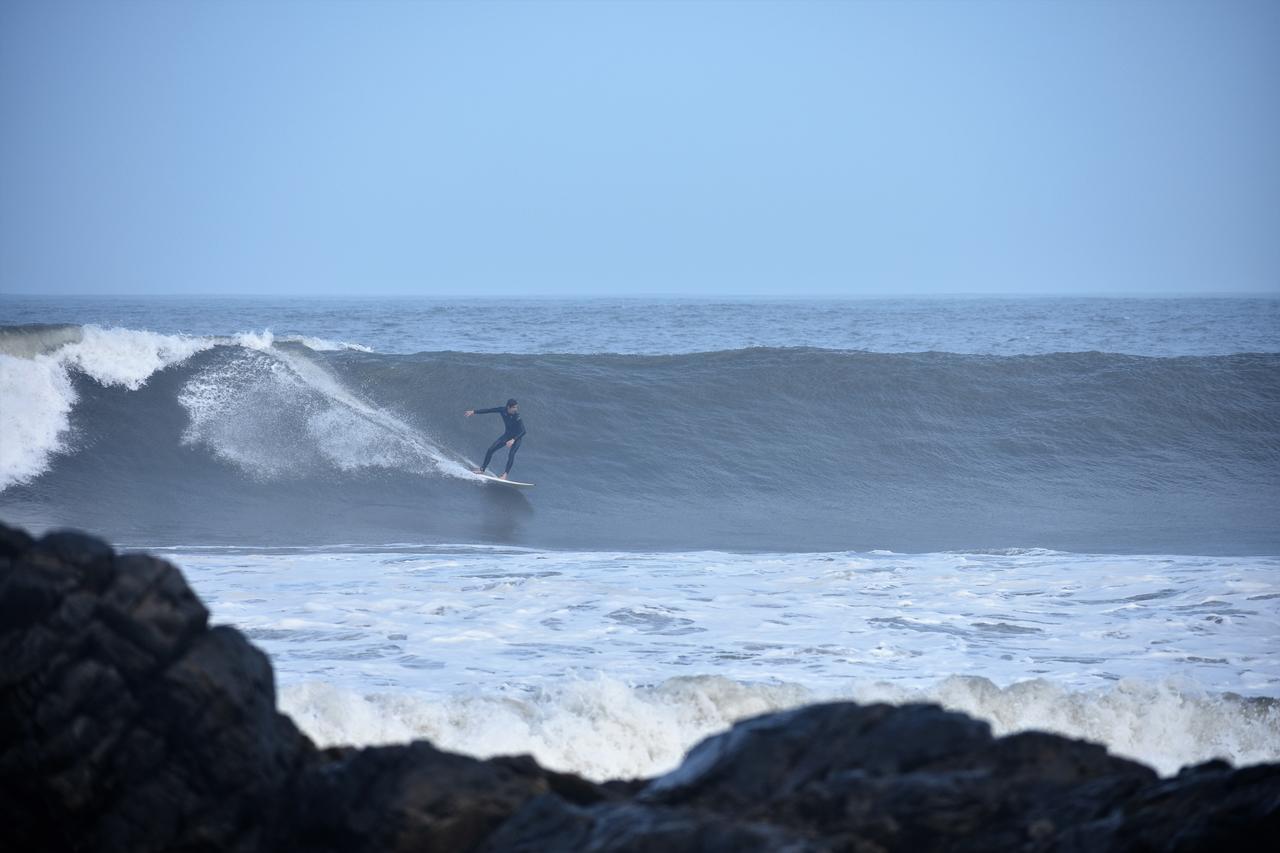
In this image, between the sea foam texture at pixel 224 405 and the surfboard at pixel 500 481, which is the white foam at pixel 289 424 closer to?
the sea foam texture at pixel 224 405

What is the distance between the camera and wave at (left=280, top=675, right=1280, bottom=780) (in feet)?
20.2

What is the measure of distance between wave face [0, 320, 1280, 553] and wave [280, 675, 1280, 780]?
602 centimetres

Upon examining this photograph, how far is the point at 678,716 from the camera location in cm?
656

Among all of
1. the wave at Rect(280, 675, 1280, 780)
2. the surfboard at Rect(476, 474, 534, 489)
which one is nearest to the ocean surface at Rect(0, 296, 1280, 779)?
the wave at Rect(280, 675, 1280, 780)

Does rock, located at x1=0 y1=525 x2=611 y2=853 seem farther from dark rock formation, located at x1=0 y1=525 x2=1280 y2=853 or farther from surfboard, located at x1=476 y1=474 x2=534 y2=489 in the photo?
surfboard, located at x1=476 y1=474 x2=534 y2=489

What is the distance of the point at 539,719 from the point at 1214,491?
559 inches

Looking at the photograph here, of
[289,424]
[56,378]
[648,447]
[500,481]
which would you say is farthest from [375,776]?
[56,378]

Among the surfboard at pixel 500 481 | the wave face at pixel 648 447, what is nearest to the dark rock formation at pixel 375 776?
the wave face at pixel 648 447

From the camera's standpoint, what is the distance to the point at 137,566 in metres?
3.67

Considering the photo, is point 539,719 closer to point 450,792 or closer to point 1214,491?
point 450,792

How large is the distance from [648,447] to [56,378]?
9.47 metres

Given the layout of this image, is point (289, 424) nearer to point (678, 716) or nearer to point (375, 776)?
point (678, 716)

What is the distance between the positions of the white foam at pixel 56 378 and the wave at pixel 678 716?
36.1ft

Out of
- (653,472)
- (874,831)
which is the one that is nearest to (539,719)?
(874,831)
